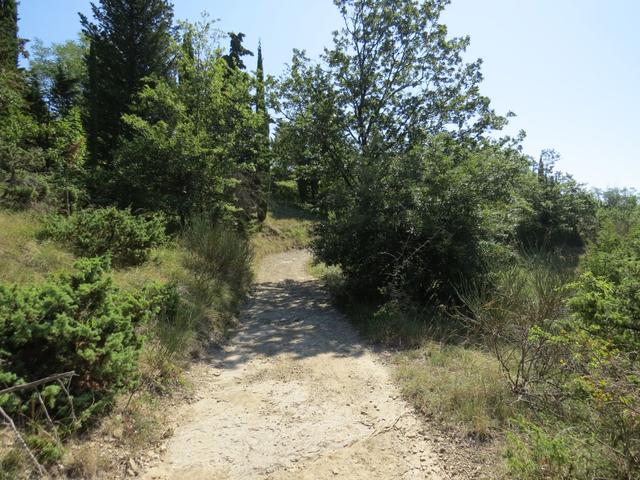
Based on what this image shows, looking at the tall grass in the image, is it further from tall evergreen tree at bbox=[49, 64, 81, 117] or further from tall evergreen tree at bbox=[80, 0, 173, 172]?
tall evergreen tree at bbox=[49, 64, 81, 117]

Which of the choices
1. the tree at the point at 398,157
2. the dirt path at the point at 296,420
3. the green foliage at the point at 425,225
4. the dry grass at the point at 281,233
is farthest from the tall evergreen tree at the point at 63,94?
the dirt path at the point at 296,420

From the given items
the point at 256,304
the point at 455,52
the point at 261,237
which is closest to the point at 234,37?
the point at 261,237

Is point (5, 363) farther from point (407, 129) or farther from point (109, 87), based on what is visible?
point (109, 87)

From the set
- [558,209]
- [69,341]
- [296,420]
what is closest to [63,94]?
[69,341]

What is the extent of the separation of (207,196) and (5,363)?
8946mm

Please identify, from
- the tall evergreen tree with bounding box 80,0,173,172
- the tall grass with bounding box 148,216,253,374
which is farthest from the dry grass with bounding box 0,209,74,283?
the tall evergreen tree with bounding box 80,0,173,172

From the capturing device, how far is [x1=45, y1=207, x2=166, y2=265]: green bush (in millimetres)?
6719

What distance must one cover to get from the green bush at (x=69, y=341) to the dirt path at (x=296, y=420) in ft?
2.76

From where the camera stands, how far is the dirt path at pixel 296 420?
3275 millimetres

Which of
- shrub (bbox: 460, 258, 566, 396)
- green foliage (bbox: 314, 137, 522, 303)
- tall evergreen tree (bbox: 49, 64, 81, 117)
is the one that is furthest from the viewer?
tall evergreen tree (bbox: 49, 64, 81, 117)

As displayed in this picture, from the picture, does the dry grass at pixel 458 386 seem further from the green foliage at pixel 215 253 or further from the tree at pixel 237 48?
the tree at pixel 237 48

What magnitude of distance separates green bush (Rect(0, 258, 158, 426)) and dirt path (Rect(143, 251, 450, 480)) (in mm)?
841

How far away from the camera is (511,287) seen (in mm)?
6980

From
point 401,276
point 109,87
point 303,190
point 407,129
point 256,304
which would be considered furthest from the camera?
point 303,190
